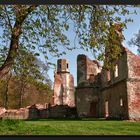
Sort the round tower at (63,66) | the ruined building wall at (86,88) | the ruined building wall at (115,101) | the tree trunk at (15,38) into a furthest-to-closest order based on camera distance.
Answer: the round tower at (63,66) → the ruined building wall at (86,88) → the ruined building wall at (115,101) → the tree trunk at (15,38)

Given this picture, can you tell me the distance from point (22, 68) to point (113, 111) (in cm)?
1083

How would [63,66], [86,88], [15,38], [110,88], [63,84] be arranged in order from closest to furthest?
[15,38], [110,88], [86,88], [63,66], [63,84]

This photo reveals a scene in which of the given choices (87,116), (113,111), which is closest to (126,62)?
(113,111)

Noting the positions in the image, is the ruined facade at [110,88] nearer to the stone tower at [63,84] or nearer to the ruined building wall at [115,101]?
the ruined building wall at [115,101]

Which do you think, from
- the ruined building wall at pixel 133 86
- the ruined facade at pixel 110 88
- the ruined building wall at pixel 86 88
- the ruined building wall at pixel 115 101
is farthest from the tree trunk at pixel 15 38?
the ruined building wall at pixel 86 88

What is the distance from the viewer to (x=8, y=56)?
8617mm

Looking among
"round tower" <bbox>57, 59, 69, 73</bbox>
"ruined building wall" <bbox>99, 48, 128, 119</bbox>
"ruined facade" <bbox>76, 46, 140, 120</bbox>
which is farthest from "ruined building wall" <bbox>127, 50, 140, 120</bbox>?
Answer: "round tower" <bbox>57, 59, 69, 73</bbox>

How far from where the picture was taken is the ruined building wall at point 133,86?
1599 cm

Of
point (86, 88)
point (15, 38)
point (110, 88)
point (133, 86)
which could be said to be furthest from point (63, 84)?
point (15, 38)

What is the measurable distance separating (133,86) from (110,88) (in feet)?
10.5

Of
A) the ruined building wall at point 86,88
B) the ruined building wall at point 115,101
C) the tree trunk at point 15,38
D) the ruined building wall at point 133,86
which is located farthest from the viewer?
the ruined building wall at point 86,88

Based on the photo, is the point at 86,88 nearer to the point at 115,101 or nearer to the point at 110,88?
the point at 110,88

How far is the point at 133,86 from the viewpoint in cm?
1627
